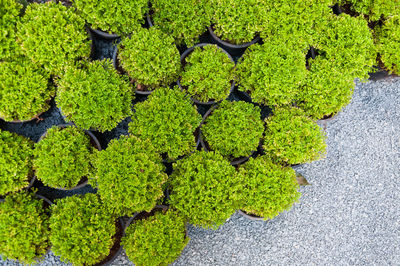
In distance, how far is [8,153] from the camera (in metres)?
2.89

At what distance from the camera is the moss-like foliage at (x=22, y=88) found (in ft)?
9.58

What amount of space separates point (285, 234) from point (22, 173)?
9.93 ft

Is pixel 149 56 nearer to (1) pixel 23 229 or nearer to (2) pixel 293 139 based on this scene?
(2) pixel 293 139

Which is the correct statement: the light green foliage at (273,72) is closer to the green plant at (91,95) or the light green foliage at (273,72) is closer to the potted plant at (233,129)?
the potted plant at (233,129)

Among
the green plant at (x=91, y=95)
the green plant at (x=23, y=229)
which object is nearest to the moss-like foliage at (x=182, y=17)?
the green plant at (x=91, y=95)

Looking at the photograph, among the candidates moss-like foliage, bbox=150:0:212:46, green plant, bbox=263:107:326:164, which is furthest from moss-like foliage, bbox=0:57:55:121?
green plant, bbox=263:107:326:164

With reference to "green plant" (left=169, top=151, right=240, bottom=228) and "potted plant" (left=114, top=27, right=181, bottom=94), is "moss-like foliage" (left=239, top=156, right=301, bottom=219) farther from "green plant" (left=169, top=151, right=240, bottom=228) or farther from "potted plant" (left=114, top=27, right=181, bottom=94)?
"potted plant" (left=114, top=27, right=181, bottom=94)

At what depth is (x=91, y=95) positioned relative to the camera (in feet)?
9.74

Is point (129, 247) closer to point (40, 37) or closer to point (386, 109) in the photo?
point (40, 37)

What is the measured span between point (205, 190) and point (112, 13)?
1.99 metres

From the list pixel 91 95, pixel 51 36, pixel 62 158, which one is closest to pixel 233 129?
pixel 91 95

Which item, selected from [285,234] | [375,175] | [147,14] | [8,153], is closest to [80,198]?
[8,153]

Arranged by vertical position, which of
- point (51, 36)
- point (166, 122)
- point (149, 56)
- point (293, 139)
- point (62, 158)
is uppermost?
point (51, 36)

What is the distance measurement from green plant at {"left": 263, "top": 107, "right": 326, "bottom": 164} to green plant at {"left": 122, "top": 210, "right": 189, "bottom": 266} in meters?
1.25
